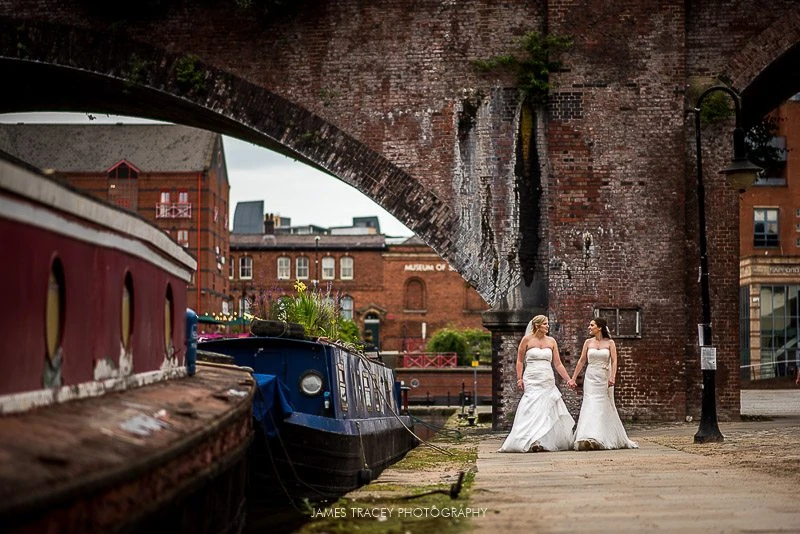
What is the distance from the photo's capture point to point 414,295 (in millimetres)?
71250

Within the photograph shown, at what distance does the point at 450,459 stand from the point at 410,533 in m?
7.77

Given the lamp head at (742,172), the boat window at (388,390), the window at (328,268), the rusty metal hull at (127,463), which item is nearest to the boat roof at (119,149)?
the window at (328,268)

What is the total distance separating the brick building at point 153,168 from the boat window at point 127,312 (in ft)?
190

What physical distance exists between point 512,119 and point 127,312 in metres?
11.8

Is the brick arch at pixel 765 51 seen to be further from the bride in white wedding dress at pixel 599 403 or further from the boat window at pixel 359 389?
the boat window at pixel 359 389

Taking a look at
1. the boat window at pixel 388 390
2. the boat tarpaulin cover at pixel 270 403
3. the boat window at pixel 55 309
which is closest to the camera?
the boat window at pixel 55 309

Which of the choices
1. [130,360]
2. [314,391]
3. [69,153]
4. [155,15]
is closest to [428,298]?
[69,153]

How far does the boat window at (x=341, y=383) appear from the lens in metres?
12.5

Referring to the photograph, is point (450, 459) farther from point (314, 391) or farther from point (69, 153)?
point (69, 153)

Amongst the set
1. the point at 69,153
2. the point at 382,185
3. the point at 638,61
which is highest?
the point at 69,153

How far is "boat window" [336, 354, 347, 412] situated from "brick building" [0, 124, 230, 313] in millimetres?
52858

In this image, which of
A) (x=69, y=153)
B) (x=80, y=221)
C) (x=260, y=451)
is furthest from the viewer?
(x=69, y=153)

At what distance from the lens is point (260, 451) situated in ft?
35.5

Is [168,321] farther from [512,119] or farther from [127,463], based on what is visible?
[512,119]
